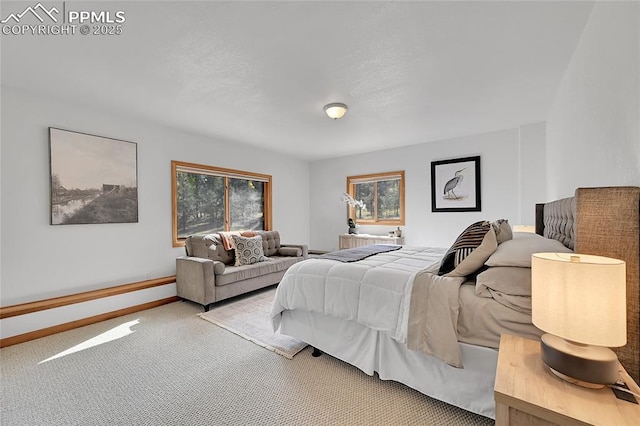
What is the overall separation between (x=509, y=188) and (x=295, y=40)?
3.96 m

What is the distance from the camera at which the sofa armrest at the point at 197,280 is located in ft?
10.9

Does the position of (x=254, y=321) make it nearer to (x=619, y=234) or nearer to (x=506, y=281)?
(x=506, y=281)

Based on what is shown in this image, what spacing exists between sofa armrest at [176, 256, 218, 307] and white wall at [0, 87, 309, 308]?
1.63 feet

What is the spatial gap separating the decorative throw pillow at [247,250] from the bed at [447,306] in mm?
1769

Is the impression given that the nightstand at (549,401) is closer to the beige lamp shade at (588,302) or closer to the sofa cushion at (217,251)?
the beige lamp shade at (588,302)

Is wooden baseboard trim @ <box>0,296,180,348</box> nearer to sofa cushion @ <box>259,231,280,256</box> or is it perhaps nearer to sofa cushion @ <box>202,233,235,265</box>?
sofa cushion @ <box>202,233,235,265</box>

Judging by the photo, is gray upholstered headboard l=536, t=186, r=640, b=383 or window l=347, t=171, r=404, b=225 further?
window l=347, t=171, r=404, b=225

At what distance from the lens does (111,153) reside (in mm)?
3377

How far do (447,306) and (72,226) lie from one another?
394 centimetres

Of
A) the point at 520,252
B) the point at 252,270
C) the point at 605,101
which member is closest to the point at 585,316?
the point at 520,252

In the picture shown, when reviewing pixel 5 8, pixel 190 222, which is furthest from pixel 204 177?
pixel 5 8

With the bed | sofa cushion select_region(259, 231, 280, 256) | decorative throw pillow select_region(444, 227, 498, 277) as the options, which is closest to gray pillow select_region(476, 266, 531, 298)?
the bed

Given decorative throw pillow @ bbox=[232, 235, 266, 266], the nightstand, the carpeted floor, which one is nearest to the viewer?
the nightstand

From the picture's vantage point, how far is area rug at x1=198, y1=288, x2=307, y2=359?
246 centimetres
